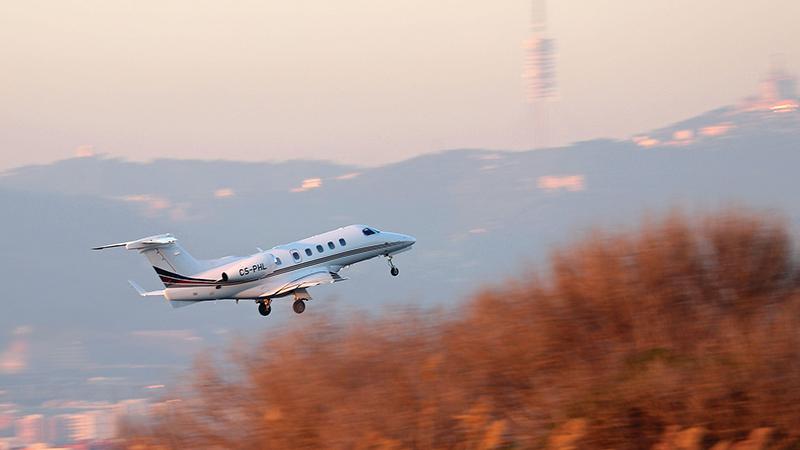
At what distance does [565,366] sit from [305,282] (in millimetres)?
24134

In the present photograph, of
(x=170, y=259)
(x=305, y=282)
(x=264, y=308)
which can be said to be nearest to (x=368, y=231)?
(x=305, y=282)

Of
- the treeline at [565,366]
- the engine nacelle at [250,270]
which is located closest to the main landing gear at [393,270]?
the engine nacelle at [250,270]

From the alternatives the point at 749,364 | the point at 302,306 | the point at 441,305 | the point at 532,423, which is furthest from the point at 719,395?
the point at 302,306

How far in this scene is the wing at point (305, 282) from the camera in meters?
64.9

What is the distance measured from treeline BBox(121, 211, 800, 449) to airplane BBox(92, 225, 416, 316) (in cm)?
1697

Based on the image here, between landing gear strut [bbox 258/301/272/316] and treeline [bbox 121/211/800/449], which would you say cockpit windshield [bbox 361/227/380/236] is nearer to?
landing gear strut [bbox 258/301/272/316]

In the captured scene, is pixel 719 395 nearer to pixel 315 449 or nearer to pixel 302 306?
pixel 315 449

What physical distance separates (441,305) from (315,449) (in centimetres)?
958

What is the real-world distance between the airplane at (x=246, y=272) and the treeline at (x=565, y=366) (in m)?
17.0

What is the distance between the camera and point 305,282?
65.1 metres

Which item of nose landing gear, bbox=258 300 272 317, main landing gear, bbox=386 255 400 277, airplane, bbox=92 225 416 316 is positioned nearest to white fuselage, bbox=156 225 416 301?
airplane, bbox=92 225 416 316

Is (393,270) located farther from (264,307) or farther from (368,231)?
(264,307)

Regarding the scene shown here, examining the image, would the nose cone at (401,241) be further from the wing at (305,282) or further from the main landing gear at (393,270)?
the wing at (305,282)

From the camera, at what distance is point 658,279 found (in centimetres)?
4838
